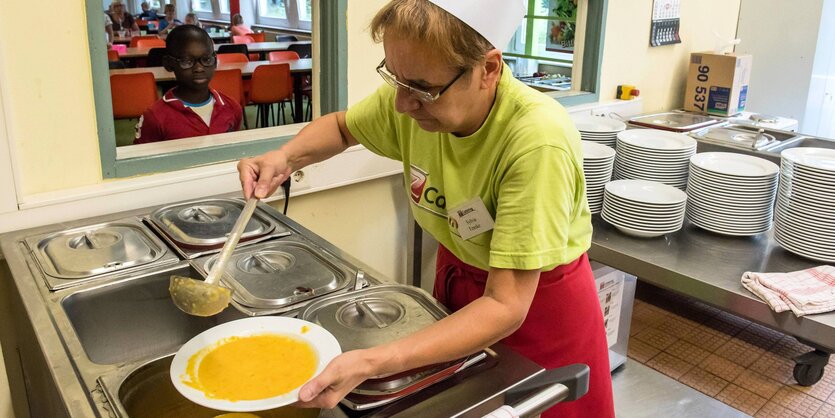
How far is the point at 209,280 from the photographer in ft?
3.46

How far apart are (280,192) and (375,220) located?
1.37 ft

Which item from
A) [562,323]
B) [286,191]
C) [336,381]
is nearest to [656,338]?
[562,323]

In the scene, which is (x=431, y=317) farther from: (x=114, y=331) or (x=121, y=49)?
(x=121, y=49)

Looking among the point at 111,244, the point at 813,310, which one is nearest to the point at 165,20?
the point at 111,244

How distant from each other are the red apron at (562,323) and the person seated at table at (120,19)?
7.94m

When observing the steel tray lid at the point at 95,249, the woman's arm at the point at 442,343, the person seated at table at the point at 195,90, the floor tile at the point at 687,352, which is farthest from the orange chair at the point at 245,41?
the woman's arm at the point at 442,343

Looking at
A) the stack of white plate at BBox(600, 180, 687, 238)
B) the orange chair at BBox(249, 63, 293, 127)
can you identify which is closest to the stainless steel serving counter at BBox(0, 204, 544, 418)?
the stack of white plate at BBox(600, 180, 687, 238)

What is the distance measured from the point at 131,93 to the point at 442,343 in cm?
361

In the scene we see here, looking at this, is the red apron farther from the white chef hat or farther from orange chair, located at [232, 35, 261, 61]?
orange chair, located at [232, 35, 261, 61]

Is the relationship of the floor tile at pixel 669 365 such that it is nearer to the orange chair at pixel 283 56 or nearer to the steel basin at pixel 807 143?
the steel basin at pixel 807 143

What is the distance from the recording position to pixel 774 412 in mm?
2160

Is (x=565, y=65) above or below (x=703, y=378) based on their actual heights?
above

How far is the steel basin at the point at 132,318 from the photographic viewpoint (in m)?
1.17

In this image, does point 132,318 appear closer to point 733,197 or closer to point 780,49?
point 733,197
